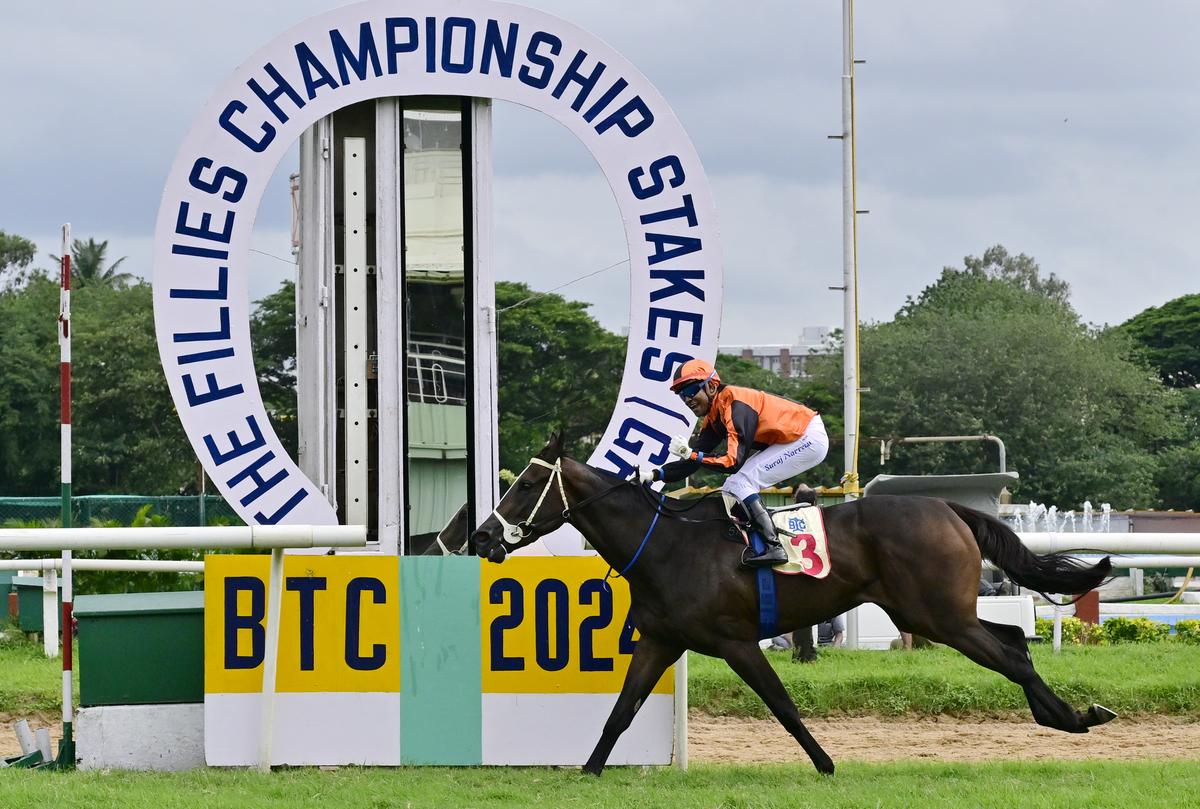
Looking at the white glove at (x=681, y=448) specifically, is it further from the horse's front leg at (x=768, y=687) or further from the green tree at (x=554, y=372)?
the green tree at (x=554, y=372)

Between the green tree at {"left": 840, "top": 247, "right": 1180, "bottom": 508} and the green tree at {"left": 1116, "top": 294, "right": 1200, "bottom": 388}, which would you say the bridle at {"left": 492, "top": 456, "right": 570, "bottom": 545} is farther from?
the green tree at {"left": 1116, "top": 294, "right": 1200, "bottom": 388}

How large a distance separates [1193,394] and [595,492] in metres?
54.0

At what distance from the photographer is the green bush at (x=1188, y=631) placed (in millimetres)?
11844

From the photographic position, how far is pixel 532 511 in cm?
639

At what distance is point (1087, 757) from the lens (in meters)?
7.54

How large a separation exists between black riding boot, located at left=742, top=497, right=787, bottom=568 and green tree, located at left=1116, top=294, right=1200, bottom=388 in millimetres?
58029

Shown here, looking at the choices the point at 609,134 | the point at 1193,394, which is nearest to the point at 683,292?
the point at 609,134

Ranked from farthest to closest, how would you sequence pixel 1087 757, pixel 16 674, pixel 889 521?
1. pixel 16 674
2. pixel 1087 757
3. pixel 889 521

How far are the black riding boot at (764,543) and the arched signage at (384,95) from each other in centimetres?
76

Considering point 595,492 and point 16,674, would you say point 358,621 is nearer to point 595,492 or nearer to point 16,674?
point 595,492

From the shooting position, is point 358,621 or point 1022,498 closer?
point 358,621

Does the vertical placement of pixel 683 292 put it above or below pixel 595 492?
above

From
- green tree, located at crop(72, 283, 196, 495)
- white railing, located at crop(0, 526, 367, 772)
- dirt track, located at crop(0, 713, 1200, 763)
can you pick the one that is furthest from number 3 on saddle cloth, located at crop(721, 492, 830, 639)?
green tree, located at crop(72, 283, 196, 495)

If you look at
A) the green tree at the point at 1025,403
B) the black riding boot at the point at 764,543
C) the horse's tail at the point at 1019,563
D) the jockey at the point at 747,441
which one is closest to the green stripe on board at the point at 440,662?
the jockey at the point at 747,441
